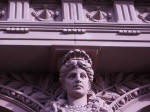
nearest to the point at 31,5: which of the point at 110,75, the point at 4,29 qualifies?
the point at 4,29

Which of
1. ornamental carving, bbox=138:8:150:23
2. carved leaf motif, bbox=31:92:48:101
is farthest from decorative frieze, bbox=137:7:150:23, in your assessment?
carved leaf motif, bbox=31:92:48:101

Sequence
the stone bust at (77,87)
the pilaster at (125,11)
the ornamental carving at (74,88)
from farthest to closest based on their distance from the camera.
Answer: the pilaster at (125,11), the ornamental carving at (74,88), the stone bust at (77,87)

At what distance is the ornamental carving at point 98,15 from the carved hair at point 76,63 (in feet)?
2.70

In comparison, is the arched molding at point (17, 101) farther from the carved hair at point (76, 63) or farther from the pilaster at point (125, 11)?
the pilaster at point (125, 11)

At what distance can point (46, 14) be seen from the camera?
7.27 metres

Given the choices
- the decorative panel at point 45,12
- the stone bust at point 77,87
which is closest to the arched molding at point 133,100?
the stone bust at point 77,87

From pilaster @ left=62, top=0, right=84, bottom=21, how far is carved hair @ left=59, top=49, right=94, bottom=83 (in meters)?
0.72

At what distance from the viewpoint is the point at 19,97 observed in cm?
666

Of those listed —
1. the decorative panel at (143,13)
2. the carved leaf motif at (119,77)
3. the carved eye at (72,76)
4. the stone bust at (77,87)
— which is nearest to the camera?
the stone bust at (77,87)

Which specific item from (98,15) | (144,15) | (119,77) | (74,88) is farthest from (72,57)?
(144,15)

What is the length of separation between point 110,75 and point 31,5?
168 centimetres

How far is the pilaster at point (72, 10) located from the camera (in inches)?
282

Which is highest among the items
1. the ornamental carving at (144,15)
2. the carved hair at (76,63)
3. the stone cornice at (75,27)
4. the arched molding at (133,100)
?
the ornamental carving at (144,15)

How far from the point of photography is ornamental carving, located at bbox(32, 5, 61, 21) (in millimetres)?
7246
